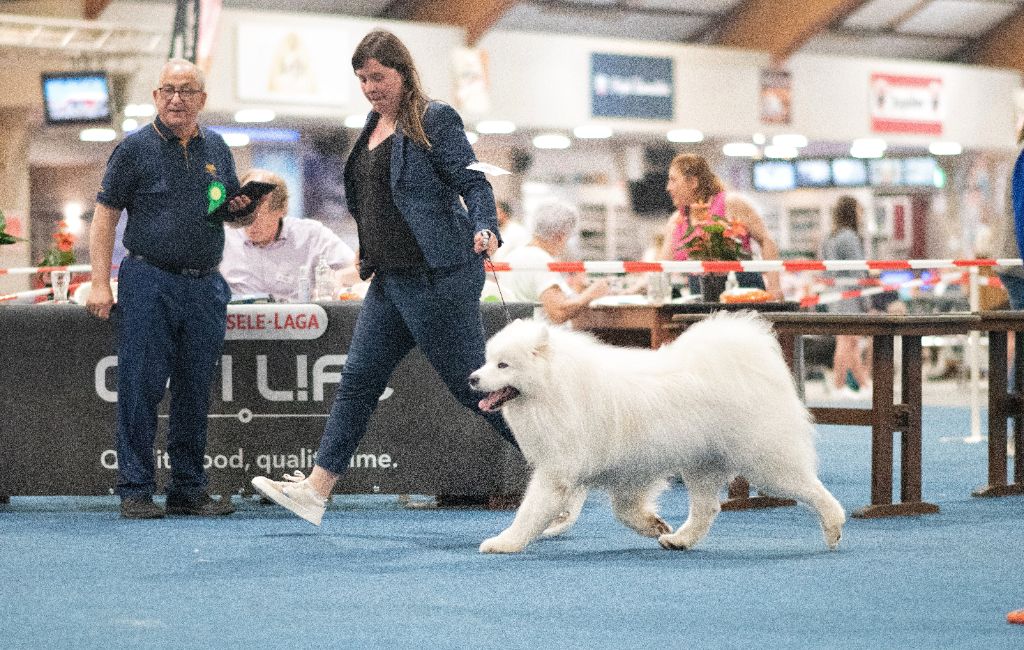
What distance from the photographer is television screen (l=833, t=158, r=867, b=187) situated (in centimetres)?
2203

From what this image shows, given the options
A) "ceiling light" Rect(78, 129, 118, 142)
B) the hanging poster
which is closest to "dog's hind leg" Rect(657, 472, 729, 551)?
"ceiling light" Rect(78, 129, 118, 142)

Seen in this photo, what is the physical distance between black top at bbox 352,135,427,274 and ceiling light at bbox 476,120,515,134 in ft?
46.6

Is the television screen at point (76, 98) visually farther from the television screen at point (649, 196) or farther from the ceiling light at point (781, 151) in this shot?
the ceiling light at point (781, 151)

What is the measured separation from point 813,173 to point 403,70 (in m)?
17.9

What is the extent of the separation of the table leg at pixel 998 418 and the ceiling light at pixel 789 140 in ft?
49.8

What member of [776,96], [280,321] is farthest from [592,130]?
[280,321]

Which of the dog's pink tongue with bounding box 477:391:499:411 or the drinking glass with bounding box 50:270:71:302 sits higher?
the drinking glass with bounding box 50:270:71:302

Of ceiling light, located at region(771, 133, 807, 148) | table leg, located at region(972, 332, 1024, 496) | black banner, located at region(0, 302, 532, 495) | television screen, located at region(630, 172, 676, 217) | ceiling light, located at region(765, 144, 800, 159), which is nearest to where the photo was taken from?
black banner, located at region(0, 302, 532, 495)

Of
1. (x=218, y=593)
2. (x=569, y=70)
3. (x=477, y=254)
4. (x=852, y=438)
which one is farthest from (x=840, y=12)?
(x=218, y=593)

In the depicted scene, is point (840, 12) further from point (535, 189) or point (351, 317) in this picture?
point (351, 317)

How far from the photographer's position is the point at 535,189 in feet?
68.4

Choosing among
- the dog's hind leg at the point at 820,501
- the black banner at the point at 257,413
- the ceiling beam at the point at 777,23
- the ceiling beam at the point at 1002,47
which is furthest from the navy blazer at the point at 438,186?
the ceiling beam at the point at 1002,47

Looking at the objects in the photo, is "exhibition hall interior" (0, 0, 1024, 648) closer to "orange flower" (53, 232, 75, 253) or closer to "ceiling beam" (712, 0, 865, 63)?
"orange flower" (53, 232, 75, 253)

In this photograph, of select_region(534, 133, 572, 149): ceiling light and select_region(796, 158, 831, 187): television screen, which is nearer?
select_region(534, 133, 572, 149): ceiling light
